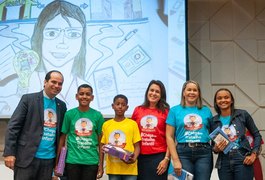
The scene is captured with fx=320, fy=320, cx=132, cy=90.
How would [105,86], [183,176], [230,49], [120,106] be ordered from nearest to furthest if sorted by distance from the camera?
1. [183,176]
2. [120,106]
3. [105,86]
4. [230,49]

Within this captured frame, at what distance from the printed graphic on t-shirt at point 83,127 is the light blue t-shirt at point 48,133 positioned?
0.53ft

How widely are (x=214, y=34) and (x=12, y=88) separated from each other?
250 centimetres

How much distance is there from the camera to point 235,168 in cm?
213

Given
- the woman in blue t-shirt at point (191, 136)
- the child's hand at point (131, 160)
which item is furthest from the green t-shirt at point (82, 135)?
the woman in blue t-shirt at point (191, 136)

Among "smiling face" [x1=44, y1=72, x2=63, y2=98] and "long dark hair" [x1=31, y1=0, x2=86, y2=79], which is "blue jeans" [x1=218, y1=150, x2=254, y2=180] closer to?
"smiling face" [x1=44, y1=72, x2=63, y2=98]

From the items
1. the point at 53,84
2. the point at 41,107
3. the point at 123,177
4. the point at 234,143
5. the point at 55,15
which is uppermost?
the point at 55,15

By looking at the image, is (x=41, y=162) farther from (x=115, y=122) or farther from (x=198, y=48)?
(x=198, y=48)

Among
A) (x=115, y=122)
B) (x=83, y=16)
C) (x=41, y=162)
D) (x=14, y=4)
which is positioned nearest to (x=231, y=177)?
(x=115, y=122)

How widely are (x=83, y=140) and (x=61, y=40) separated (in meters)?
1.79

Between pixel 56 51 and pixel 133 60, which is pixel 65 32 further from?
pixel 133 60

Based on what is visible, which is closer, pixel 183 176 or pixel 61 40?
pixel 183 176

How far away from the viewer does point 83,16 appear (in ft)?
12.3

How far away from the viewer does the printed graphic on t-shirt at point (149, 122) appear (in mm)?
2266

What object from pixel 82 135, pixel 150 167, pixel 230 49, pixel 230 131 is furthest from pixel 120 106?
pixel 230 49
